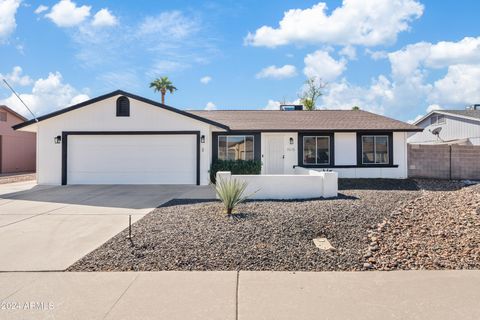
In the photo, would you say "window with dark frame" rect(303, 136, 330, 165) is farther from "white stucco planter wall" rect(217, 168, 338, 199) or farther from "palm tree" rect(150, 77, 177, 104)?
"palm tree" rect(150, 77, 177, 104)

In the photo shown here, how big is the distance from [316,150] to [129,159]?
8870 millimetres

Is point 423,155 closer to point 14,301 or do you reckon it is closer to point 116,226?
point 116,226

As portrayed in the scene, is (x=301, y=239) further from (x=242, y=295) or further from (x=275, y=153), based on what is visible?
(x=275, y=153)

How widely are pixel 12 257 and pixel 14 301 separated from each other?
172cm

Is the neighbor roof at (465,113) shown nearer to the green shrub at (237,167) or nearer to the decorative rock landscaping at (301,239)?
the green shrub at (237,167)

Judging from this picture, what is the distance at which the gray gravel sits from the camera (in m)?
4.48

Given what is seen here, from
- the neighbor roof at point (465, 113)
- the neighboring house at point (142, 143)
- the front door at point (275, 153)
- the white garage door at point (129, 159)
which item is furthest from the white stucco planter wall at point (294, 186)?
the neighbor roof at point (465, 113)

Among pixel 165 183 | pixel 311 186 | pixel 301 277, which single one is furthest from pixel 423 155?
pixel 301 277

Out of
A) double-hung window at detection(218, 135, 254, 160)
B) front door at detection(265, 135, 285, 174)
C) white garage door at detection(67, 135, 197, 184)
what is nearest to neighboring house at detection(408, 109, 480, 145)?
front door at detection(265, 135, 285, 174)

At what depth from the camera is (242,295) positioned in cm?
355

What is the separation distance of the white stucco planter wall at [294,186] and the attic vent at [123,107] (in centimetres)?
689

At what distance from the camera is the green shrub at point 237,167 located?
13773 millimetres

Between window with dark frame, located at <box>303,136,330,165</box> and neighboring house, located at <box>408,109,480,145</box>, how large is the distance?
1138cm

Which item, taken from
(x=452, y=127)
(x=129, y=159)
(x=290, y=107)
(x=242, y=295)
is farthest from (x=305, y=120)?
(x=452, y=127)
